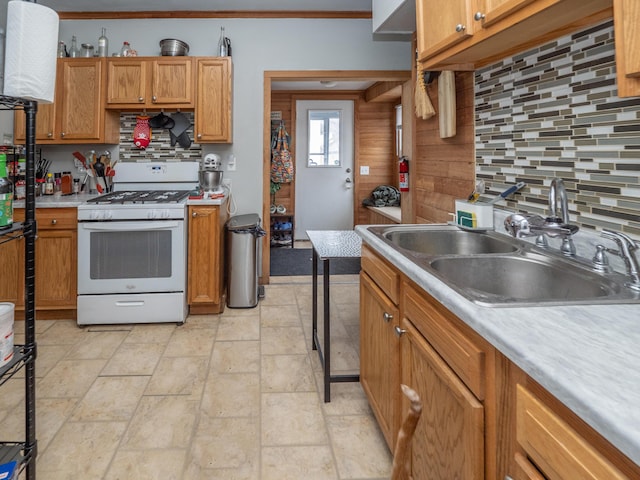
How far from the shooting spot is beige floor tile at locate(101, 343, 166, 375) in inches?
94.7

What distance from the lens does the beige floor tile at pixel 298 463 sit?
5.16ft

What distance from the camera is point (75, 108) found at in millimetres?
3504

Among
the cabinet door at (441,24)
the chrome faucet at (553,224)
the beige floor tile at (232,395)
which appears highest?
the cabinet door at (441,24)

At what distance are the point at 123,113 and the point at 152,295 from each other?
187 centimetres

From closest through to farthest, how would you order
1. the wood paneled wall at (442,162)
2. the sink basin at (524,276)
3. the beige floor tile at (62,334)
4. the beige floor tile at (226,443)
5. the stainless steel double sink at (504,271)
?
the stainless steel double sink at (504,271) < the sink basin at (524,276) < the beige floor tile at (226,443) < the wood paneled wall at (442,162) < the beige floor tile at (62,334)

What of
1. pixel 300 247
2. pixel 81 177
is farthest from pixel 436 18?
pixel 300 247

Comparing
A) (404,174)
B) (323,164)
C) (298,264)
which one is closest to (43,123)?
(298,264)

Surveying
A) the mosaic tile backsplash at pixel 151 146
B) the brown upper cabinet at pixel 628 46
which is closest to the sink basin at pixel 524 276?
the brown upper cabinet at pixel 628 46

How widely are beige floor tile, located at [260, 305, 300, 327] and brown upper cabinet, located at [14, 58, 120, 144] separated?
82.9 inches

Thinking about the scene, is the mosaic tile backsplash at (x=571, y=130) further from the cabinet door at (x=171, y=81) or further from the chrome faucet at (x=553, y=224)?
the cabinet door at (x=171, y=81)

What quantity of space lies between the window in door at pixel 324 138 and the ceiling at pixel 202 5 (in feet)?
8.28

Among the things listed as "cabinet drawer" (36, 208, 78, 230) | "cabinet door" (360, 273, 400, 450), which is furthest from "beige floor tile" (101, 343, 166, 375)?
"cabinet door" (360, 273, 400, 450)

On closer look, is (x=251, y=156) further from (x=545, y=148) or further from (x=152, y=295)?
(x=545, y=148)

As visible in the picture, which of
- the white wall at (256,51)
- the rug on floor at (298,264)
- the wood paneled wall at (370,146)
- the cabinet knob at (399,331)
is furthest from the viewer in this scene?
the wood paneled wall at (370,146)
